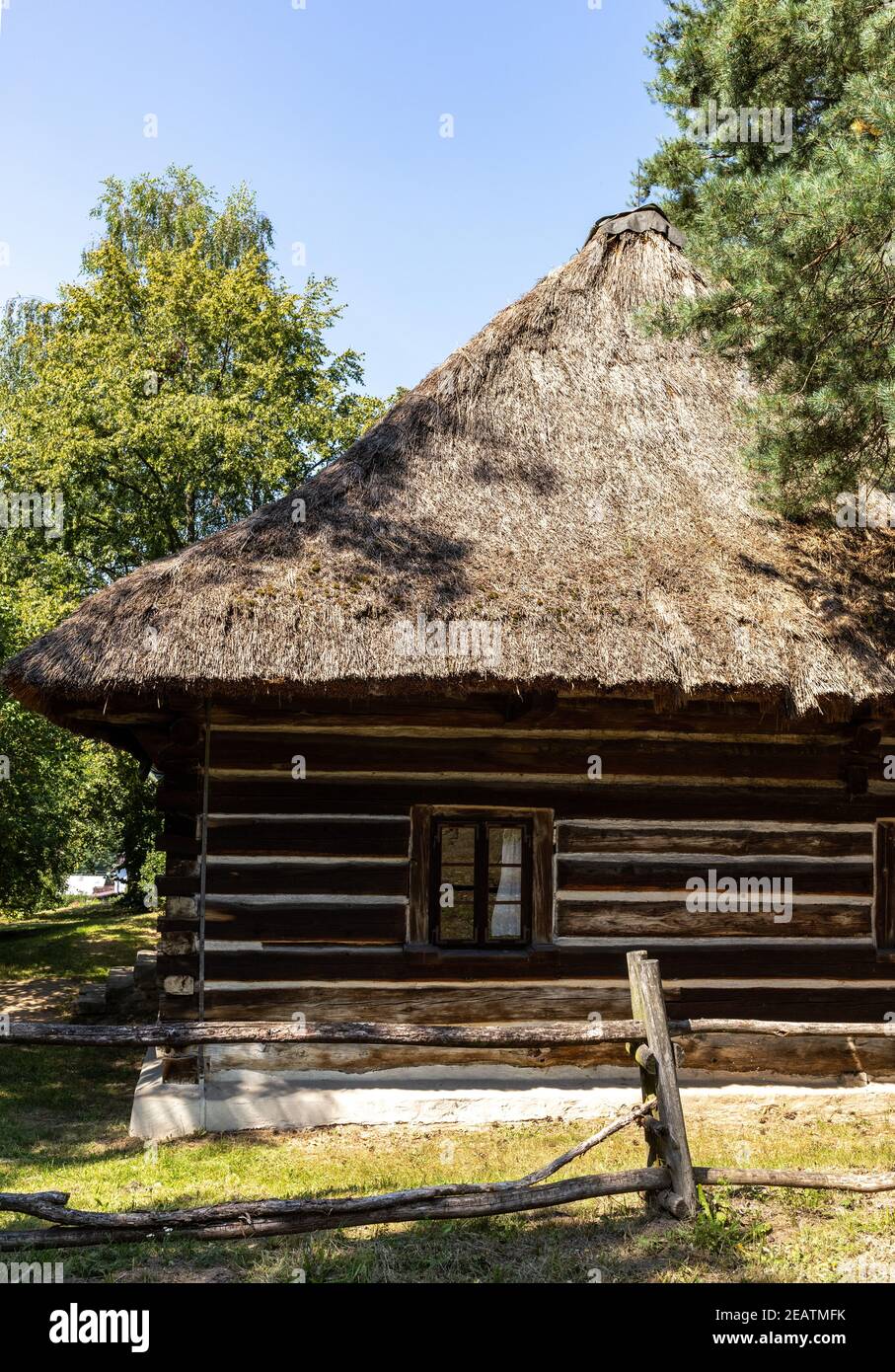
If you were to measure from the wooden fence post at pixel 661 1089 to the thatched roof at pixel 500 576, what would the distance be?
7.14 ft

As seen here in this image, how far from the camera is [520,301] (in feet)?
34.0

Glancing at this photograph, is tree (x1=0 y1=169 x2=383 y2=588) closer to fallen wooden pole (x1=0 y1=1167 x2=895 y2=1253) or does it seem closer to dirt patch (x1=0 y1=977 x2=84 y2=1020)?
dirt patch (x1=0 y1=977 x2=84 y2=1020)

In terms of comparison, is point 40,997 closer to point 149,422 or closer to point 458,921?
point 458,921

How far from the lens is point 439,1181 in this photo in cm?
565

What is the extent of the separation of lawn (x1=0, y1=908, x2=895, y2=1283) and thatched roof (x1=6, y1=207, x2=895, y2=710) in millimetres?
2816

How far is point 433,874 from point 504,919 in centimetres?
64

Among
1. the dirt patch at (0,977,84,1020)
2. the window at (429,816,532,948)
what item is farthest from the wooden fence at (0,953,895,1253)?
the dirt patch at (0,977,84,1020)

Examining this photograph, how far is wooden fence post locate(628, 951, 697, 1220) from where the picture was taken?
4723 millimetres

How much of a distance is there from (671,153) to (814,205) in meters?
11.2

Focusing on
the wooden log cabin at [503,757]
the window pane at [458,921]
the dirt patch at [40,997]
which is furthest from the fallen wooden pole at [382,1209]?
the dirt patch at [40,997]

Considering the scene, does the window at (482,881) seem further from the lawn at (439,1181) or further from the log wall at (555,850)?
the lawn at (439,1181)

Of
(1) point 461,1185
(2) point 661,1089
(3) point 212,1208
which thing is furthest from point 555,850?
(3) point 212,1208

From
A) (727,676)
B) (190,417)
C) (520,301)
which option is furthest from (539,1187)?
(190,417)
